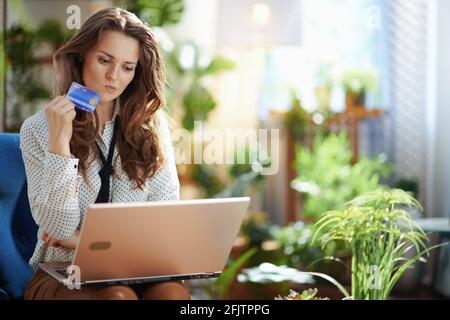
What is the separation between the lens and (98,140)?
1.84 m

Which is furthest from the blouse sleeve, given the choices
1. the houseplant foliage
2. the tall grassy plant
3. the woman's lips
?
the houseplant foliage

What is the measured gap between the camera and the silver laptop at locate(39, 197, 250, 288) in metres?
1.47

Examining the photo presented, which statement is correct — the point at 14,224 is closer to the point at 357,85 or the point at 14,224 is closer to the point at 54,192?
the point at 54,192

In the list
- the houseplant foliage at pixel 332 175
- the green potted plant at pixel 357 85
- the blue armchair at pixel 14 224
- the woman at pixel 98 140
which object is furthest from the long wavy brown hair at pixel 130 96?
the green potted plant at pixel 357 85

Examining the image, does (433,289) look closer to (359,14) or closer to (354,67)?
(354,67)

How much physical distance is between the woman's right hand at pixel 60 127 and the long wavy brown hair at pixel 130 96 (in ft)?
0.43

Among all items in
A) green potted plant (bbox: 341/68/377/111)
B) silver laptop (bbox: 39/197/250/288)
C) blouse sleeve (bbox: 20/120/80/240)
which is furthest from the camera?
green potted plant (bbox: 341/68/377/111)

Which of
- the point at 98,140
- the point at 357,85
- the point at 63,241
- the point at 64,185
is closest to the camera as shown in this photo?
the point at 64,185

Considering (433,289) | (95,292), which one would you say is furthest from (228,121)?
(95,292)

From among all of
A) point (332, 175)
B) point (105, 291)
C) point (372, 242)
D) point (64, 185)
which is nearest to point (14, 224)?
point (64, 185)

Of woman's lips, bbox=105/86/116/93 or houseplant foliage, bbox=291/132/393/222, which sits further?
houseplant foliage, bbox=291/132/393/222

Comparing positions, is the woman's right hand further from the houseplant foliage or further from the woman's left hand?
the houseplant foliage

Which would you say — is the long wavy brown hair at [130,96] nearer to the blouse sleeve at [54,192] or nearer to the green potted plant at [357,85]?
the blouse sleeve at [54,192]

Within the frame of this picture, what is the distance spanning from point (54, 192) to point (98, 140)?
9.7 inches
